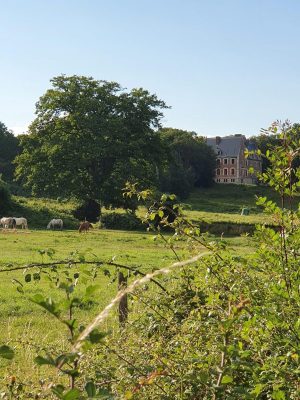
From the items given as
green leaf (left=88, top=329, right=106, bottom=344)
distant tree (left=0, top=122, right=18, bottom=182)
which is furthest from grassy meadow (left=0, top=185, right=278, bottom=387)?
distant tree (left=0, top=122, right=18, bottom=182)

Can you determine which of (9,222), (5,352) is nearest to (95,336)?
(5,352)

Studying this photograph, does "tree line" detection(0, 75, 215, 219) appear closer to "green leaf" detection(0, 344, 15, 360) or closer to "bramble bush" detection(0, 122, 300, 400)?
"bramble bush" detection(0, 122, 300, 400)

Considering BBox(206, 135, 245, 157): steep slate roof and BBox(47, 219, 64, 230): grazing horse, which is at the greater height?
BBox(206, 135, 245, 157): steep slate roof

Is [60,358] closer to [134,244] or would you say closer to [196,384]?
[196,384]

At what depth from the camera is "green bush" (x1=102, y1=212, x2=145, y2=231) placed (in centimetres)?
4678

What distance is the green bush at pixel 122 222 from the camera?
46781mm

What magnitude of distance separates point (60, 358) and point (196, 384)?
2280mm

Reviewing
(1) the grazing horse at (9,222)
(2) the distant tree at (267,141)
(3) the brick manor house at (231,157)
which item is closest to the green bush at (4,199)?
(1) the grazing horse at (9,222)

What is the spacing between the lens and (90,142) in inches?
1921

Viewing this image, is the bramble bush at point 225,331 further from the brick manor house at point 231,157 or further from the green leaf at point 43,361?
the brick manor house at point 231,157

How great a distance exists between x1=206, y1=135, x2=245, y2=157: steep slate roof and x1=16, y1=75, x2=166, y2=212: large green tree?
229 ft

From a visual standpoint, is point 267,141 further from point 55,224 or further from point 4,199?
point 4,199

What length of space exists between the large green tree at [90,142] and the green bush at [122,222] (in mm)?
1528

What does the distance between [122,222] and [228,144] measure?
78482 mm
